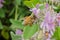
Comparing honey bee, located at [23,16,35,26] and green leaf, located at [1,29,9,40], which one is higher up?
honey bee, located at [23,16,35,26]

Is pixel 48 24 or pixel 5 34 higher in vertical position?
pixel 48 24

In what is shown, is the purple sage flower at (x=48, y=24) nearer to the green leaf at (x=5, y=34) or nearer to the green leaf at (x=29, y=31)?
the green leaf at (x=29, y=31)

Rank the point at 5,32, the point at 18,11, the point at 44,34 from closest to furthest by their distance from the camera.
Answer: the point at 44,34 < the point at 18,11 < the point at 5,32

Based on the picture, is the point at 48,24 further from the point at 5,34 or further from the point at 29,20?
the point at 5,34

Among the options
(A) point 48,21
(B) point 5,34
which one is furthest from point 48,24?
(B) point 5,34

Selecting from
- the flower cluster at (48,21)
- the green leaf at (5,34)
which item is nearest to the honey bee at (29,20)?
the flower cluster at (48,21)

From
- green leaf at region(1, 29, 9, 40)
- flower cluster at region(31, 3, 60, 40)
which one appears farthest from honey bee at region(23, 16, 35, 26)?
green leaf at region(1, 29, 9, 40)

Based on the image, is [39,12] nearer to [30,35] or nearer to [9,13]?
[30,35]

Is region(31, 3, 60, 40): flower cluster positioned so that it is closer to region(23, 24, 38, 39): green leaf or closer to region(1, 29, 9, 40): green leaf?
region(23, 24, 38, 39): green leaf

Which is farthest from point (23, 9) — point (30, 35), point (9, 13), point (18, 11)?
point (30, 35)

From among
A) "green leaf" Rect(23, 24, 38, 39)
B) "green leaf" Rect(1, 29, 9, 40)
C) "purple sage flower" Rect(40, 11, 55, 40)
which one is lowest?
"green leaf" Rect(1, 29, 9, 40)

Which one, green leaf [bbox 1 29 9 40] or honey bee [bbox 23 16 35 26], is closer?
honey bee [bbox 23 16 35 26]
